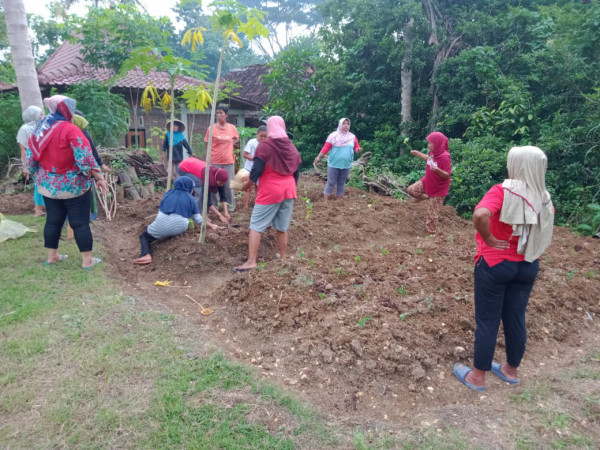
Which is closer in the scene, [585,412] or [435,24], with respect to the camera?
[585,412]

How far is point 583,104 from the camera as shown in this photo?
26.7 ft

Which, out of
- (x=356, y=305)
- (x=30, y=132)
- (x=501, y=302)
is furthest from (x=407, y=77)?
(x=501, y=302)

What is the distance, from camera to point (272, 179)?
436 centimetres

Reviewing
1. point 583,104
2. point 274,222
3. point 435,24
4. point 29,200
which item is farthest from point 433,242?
point 435,24

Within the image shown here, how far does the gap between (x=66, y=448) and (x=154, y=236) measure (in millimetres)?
3023

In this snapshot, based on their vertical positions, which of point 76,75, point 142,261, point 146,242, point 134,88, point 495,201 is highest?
point 76,75

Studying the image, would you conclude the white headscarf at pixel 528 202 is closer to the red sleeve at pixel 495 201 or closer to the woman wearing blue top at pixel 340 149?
the red sleeve at pixel 495 201

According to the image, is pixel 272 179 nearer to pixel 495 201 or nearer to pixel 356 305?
pixel 356 305

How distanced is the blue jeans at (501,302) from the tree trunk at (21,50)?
7561 millimetres

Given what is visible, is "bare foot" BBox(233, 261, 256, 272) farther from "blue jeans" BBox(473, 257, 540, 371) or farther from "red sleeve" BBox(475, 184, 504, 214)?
"red sleeve" BBox(475, 184, 504, 214)

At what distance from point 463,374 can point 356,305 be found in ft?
3.35

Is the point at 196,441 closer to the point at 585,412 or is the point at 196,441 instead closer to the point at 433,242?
the point at 585,412

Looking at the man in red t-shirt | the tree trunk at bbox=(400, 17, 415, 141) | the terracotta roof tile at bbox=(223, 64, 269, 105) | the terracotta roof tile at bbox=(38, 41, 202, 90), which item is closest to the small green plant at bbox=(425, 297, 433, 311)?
Result: the man in red t-shirt

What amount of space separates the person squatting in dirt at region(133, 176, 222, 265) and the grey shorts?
911 millimetres
